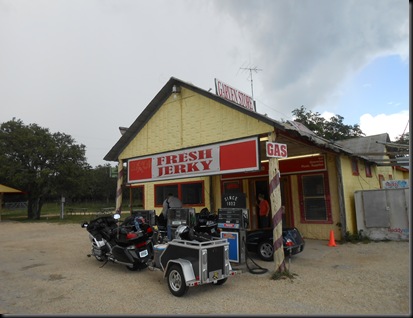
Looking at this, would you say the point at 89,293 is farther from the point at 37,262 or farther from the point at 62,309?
the point at 37,262

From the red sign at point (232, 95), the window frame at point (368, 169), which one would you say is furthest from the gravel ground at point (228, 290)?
the window frame at point (368, 169)

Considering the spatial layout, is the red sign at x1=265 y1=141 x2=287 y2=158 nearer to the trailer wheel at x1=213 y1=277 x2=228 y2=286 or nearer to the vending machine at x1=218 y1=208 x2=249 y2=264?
the vending machine at x1=218 y1=208 x2=249 y2=264

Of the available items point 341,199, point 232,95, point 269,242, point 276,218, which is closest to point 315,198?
point 341,199

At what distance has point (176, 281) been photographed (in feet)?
18.5

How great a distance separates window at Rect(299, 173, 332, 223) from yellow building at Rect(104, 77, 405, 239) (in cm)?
3

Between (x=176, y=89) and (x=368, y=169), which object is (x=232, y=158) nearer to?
(x=176, y=89)

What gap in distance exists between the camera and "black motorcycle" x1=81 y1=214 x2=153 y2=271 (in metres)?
7.18

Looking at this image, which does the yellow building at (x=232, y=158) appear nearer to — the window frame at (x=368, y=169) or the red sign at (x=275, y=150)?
the window frame at (x=368, y=169)

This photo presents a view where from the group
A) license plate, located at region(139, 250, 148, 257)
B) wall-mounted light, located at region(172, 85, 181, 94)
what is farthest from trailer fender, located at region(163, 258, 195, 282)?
wall-mounted light, located at region(172, 85, 181, 94)

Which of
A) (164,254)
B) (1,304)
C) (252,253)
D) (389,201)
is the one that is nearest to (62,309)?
(1,304)

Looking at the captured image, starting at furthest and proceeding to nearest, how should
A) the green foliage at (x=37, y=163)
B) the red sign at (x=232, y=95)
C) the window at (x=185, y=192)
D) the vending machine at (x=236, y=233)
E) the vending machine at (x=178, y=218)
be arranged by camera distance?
the green foliage at (x=37, y=163)
the window at (x=185, y=192)
the red sign at (x=232, y=95)
the vending machine at (x=178, y=218)
the vending machine at (x=236, y=233)

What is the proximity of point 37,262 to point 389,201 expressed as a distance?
1081 centimetres

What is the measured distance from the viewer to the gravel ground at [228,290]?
4.84 metres

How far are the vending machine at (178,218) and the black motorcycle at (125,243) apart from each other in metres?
1.18
